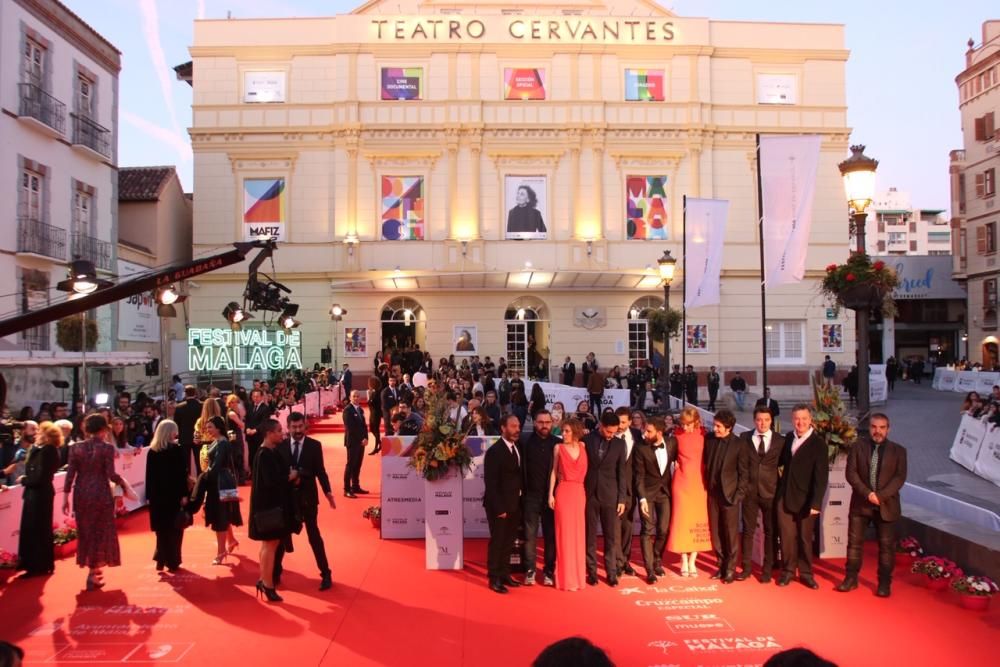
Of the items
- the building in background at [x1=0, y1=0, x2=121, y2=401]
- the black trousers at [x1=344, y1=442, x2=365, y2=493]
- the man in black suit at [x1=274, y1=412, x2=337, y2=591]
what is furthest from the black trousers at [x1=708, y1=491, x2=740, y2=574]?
the building in background at [x1=0, y1=0, x2=121, y2=401]

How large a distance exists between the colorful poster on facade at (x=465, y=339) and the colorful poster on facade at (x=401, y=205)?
3.88 m

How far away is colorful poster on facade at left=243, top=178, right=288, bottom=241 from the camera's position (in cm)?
3173

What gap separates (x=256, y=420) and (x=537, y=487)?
693 centimetres

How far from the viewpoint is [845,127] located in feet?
108

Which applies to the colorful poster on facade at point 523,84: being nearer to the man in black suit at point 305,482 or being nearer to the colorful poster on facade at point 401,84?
the colorful poster on facade at point 401,84

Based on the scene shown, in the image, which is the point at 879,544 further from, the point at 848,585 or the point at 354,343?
the point at 354,343

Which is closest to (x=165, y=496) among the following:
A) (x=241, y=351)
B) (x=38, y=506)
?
(x=38, y=506)

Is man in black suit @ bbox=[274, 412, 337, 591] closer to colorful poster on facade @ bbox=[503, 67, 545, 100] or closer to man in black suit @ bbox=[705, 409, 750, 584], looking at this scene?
man in black suit @ bbox=[705, 409, 750, 584]

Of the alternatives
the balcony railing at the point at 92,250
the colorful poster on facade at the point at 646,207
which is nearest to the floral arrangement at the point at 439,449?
the balcony railing at the point at 92,250

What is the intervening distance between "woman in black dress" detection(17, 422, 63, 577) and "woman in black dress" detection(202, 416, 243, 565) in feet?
5.26

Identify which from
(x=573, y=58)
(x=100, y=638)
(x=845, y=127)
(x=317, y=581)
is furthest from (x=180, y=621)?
(x=845, y=127)

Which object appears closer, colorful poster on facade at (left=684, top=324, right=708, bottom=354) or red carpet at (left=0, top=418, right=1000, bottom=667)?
red carpet at (left=0, top=418, right=1000, bottom=667)

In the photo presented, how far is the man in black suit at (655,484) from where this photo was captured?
8594 mm

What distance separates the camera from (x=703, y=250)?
68.1 feet
